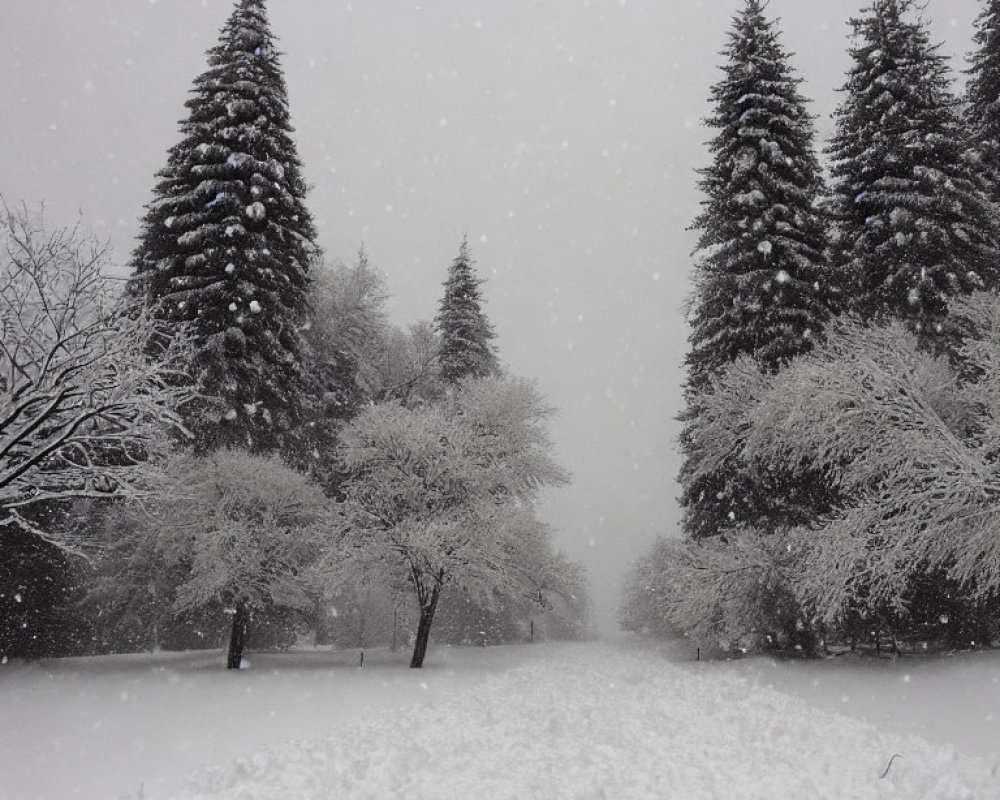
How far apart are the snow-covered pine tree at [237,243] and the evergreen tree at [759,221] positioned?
13186 millimetres

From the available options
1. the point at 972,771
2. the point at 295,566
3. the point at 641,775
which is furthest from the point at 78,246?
the point at 972,771

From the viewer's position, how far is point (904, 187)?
18.0 meters

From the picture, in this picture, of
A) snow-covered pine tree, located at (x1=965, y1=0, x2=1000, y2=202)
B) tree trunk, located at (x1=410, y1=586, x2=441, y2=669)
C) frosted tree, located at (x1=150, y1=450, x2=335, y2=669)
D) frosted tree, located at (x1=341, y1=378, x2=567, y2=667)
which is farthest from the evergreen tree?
frosted tree, located at (x1=150, y1=450, x2=335, y2=669)

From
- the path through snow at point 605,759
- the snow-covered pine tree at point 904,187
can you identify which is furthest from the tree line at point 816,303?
the path through snow at point 605,759

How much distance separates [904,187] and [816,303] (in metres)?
3.93

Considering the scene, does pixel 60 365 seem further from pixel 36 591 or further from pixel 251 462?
pixel 36 591

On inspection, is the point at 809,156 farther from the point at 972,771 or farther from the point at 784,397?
the point at 972,771

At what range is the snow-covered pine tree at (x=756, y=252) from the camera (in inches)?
720

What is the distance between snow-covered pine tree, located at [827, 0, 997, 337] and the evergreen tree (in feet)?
3.36

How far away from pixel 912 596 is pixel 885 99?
45.3ft

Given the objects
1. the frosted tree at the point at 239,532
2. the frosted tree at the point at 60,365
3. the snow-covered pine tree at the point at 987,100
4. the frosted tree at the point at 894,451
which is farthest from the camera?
the snow-covered pine tree at the point at 987,100

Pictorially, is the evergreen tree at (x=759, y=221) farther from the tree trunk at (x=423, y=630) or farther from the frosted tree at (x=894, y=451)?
the tree trunk at (x=423, y=630)

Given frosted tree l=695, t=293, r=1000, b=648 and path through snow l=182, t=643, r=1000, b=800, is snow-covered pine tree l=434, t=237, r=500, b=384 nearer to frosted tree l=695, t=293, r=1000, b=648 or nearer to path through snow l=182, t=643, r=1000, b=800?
frosted tree l=695, t=293, r=1000, b=648

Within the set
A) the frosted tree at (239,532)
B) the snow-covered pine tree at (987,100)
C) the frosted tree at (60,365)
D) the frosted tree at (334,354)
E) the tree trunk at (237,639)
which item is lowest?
the tree trunk at (237,639)
